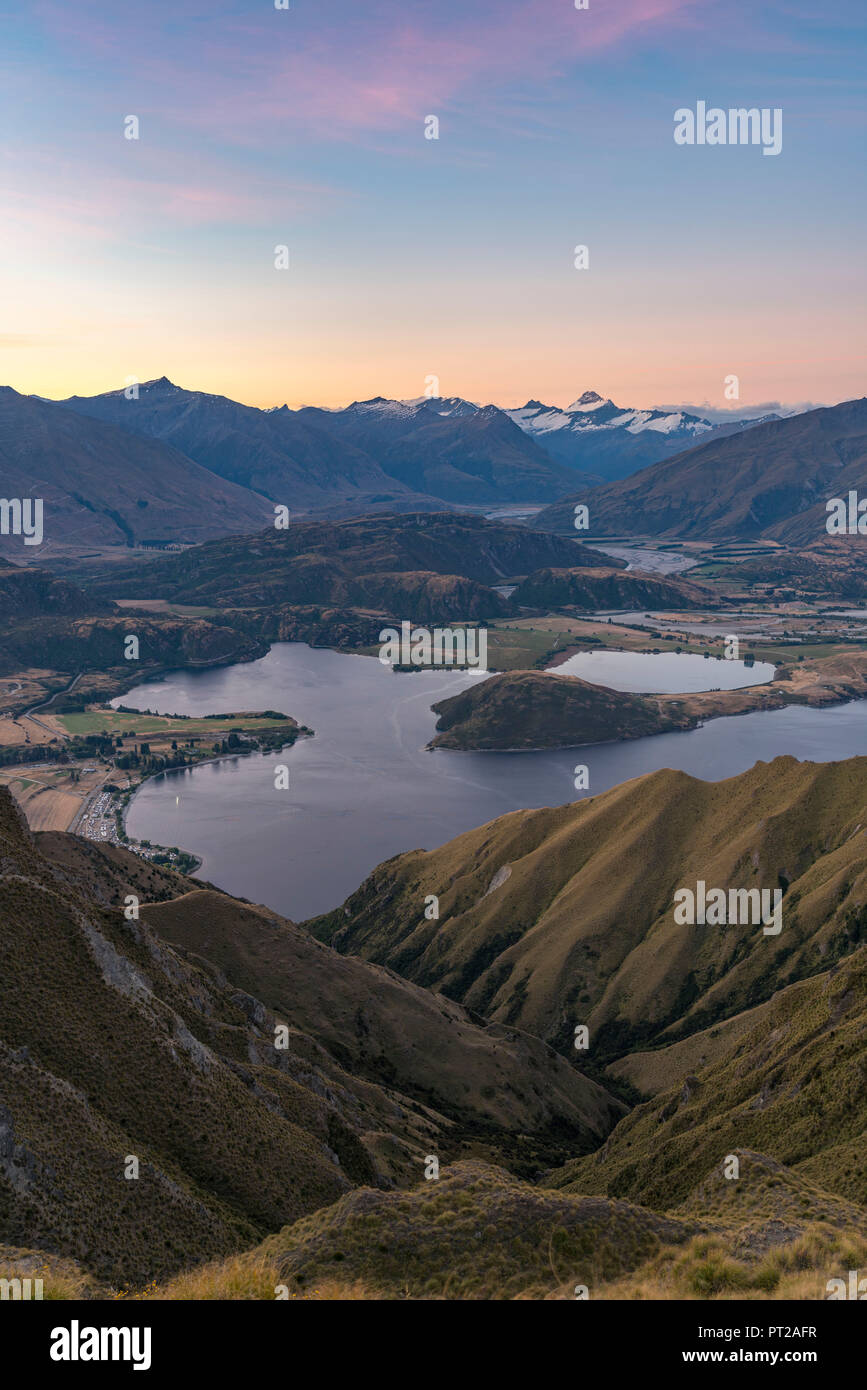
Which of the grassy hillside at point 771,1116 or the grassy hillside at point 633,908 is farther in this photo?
the grassy hillside at point 633,908

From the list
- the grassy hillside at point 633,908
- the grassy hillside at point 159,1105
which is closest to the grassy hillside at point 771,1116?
the grassy hillside at point 159,1105

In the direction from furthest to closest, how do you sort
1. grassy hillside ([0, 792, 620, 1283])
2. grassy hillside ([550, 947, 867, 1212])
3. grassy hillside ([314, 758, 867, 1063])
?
1. grassy hillside ([314, 758, 867, 1063])
2. grassy hillside ([550, 947, 867, 1212])
3. grassy hillside ([0, 792, 620, 1283])

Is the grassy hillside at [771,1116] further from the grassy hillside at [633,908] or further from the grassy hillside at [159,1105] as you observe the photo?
the grassy hillside at [633,908]

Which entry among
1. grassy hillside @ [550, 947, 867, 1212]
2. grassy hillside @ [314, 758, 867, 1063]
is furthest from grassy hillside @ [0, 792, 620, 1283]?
grassy hillside @ [314, 758, 867, 1063]

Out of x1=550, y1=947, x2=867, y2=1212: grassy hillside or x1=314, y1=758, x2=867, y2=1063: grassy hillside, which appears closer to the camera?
x1=550, y1=947, x2=867, y2=1212: grassy hillside

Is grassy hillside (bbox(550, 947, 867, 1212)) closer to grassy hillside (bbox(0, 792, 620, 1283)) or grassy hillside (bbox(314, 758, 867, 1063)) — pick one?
grassy hillside (bbox(0, 792, 620, 1283))

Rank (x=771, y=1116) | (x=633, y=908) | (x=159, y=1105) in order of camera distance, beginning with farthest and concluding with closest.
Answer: (x=633, y=908) → (x=771, y=1116) → (x=159, y=1105)

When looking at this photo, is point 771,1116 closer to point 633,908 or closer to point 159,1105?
point 159,1105

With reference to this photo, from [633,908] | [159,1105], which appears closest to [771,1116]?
→ [159,1105]

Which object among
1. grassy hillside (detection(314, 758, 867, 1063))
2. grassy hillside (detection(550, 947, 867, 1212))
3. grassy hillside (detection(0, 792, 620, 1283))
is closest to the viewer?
grassy hillside (detection(0, 792, 620, 1283))

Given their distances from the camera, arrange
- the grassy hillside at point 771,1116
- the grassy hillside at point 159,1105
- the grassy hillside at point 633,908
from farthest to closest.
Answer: the grassy hillside at point 633,908 < the grassy hillside at point 771,1116 < the grassy hillside at point 159,1105
